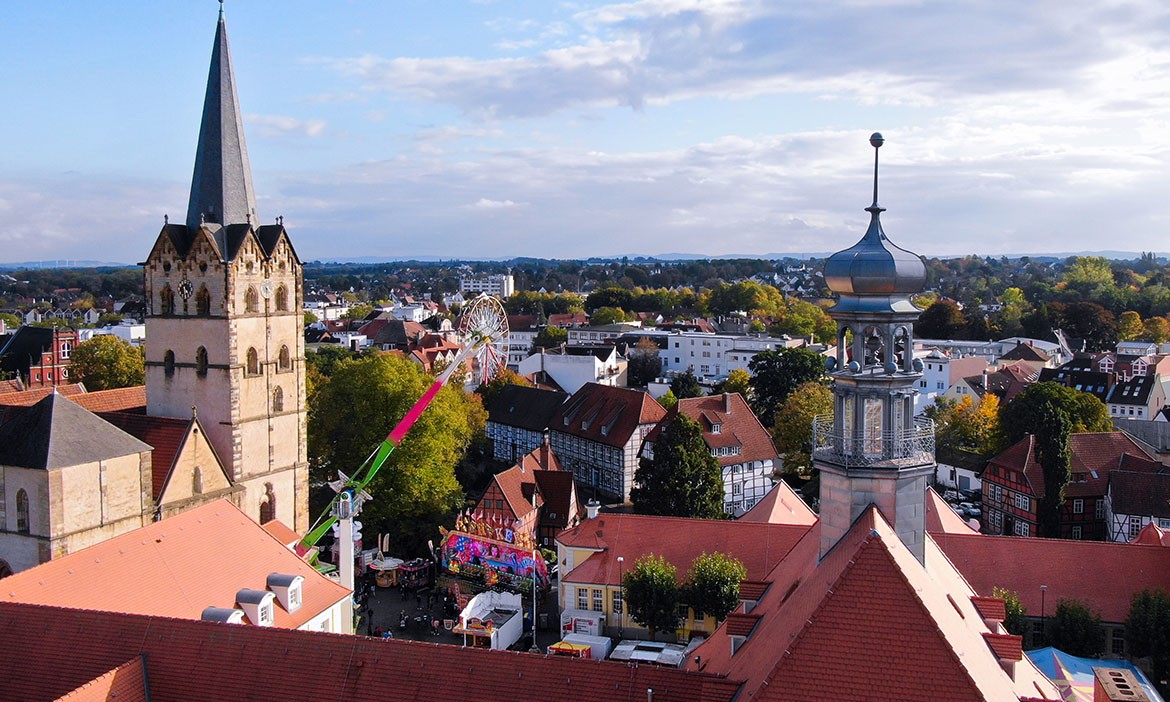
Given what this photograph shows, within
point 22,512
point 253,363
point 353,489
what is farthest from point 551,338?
point 22,512

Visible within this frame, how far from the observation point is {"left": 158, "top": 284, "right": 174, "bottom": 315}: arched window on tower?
3756 cm

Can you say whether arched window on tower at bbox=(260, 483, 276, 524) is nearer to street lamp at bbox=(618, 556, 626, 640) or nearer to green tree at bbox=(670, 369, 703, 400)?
street lamp at bbox=(618, 556, 626, 640)

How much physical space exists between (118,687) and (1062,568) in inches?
1129

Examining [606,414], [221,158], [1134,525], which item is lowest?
[1134,525]

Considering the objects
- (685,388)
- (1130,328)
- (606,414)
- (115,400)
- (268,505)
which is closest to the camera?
(268,505)

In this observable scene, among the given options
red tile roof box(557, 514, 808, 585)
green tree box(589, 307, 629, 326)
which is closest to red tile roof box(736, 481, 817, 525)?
red tile roof box(557, 514, 808, 585)

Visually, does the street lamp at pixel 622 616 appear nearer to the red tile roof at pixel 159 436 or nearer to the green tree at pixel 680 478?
the green tree at pixel 680 478

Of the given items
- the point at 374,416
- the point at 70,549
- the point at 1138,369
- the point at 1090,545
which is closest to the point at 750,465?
the point at 374,416

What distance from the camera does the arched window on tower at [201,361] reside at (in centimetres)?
3734

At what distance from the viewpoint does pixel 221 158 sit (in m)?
37.5

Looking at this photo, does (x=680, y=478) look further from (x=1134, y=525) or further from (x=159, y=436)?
(x=159, y=436)

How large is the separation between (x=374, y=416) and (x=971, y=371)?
61952 mm

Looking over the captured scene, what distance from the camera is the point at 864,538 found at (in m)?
15.5

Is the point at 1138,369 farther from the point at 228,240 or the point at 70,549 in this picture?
the point at 70,549
